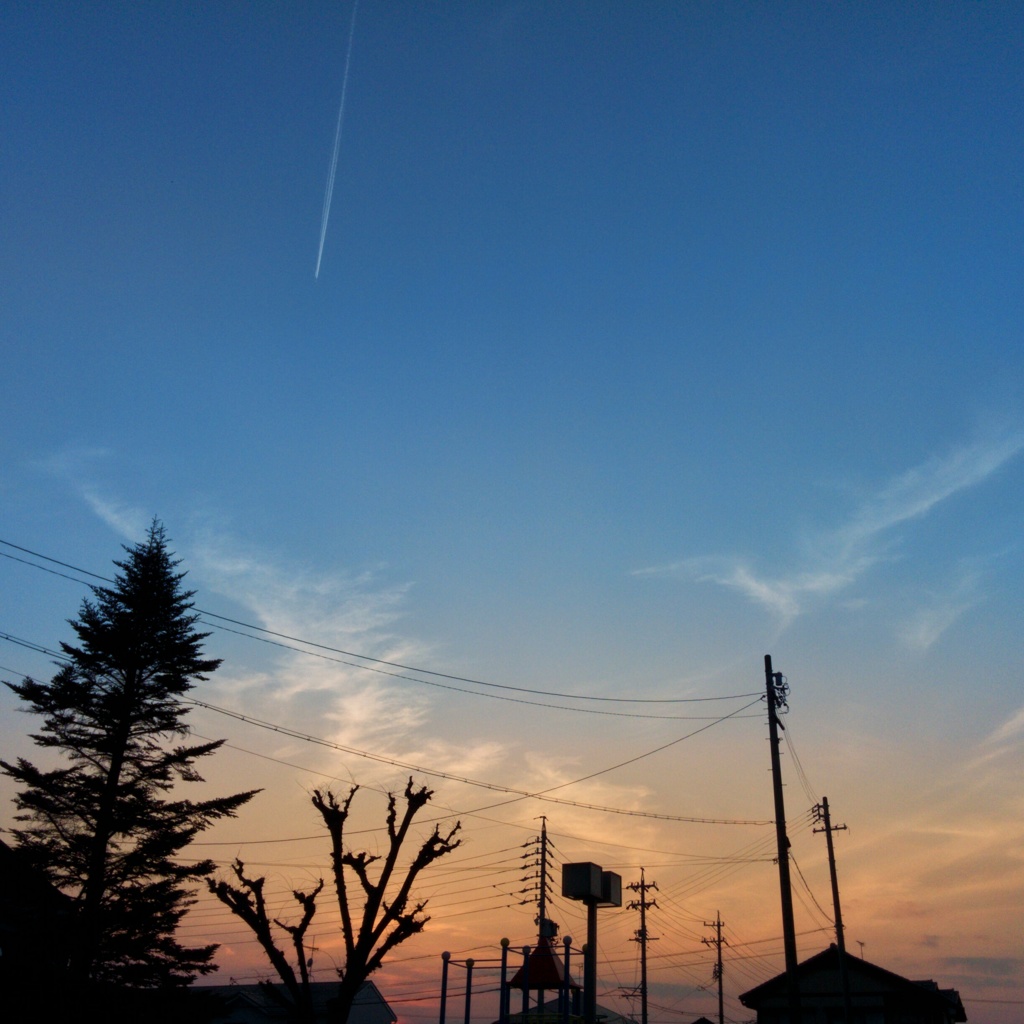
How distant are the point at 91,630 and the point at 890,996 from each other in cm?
3936

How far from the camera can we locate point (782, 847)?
27.7 m

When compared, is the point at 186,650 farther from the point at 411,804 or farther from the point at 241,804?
the point at 411,804

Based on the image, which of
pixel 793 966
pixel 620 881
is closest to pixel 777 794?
pixel 793 966

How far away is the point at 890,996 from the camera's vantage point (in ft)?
136

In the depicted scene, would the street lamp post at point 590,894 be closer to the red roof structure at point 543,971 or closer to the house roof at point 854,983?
the red roof structure at point 543,971

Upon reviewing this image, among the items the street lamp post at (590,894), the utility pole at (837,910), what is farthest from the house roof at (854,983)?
the street lamp post at (590,894)

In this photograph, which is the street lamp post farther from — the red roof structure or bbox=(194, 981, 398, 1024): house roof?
bbox=(194, 981, 398, 1024): house roof

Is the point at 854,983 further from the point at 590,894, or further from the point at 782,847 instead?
the point at 590,894

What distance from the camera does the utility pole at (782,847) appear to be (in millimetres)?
25828

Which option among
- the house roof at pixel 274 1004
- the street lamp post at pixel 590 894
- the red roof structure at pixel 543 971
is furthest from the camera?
the house roof at pixel 274 1004

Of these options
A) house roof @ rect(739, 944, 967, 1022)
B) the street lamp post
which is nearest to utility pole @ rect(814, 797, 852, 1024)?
house roof @ rect(739, 944, 967, 1022)

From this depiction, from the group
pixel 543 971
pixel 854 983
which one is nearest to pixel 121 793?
pixel 543 971

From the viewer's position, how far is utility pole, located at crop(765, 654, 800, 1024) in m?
25.8

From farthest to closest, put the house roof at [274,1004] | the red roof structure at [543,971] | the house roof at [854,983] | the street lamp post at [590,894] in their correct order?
the house roof at [274,1004], the house roof at [854,983], the red roof structure at [543,971], the street lamp post at [590,894]
